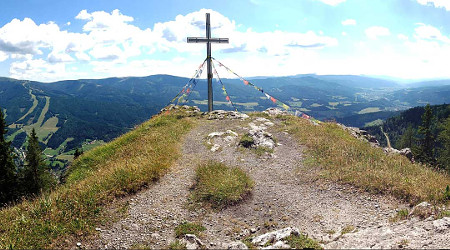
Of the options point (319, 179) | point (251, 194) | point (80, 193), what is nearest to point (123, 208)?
point (80, 193)

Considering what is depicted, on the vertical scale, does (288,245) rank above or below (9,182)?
above

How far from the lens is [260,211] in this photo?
11.2 metres

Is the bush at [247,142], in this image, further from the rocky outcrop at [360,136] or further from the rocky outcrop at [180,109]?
the rocky outcrop at [180,109]

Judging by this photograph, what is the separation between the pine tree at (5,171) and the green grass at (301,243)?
31.7 m

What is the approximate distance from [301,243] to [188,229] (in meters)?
4.18

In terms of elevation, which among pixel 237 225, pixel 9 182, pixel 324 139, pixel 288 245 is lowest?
pixel 9 182

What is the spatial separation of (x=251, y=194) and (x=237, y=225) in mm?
2540

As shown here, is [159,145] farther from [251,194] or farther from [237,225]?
[237,225]

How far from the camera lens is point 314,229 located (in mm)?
9633

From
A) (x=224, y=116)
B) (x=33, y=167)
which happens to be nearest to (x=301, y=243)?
(x=224, y=116)

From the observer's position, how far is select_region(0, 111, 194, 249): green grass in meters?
8.88

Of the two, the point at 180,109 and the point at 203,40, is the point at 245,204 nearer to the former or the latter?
the point at 203,40

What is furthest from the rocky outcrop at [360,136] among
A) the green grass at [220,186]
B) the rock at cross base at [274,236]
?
the rock at cross base at [274,236]

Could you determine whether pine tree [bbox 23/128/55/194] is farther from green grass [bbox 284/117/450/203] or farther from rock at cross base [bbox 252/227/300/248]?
rock at cross base [bbox 252/227/300/248]
